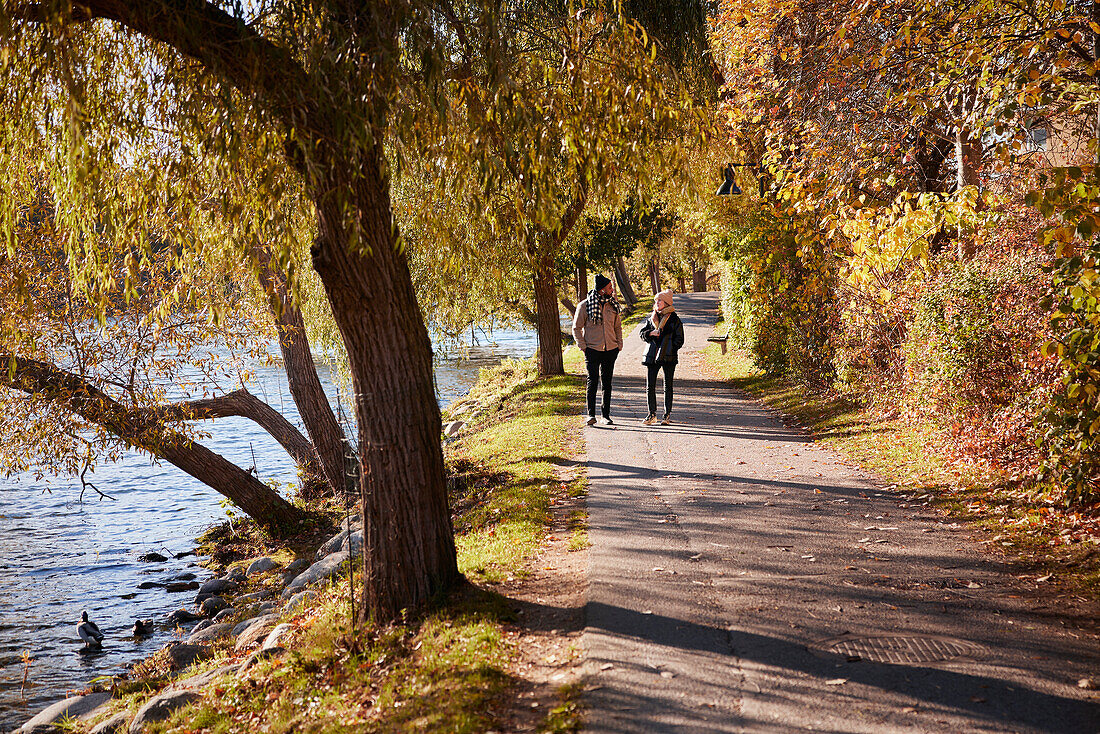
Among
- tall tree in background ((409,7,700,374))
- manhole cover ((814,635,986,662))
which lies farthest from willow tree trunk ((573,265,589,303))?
manhole cover ((814,635,986,662))

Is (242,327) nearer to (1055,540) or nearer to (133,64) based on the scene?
(133,64)

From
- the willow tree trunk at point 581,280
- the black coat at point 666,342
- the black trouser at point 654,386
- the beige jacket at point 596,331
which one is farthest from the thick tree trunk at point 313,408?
the willow tree trunk at point 581,280

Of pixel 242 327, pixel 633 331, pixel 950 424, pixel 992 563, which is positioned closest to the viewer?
pixel 992 563

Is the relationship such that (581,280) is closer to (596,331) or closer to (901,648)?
(596,331)

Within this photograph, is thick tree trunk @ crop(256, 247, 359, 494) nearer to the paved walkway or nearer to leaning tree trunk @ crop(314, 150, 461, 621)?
the paved walkway

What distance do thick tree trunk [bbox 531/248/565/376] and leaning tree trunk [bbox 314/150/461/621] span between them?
11.0 meters

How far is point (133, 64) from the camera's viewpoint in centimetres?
631

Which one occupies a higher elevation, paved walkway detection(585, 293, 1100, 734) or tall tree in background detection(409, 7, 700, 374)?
tall tree in background detection(409, 7, 700, 374)

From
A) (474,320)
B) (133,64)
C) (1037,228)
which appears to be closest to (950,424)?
(1037,228)

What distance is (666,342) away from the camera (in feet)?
40.1

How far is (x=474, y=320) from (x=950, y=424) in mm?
11781

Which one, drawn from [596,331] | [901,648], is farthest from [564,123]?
[596,331]

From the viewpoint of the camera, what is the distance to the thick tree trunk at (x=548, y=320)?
17.5 metres

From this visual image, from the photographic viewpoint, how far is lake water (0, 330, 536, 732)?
361 inches
